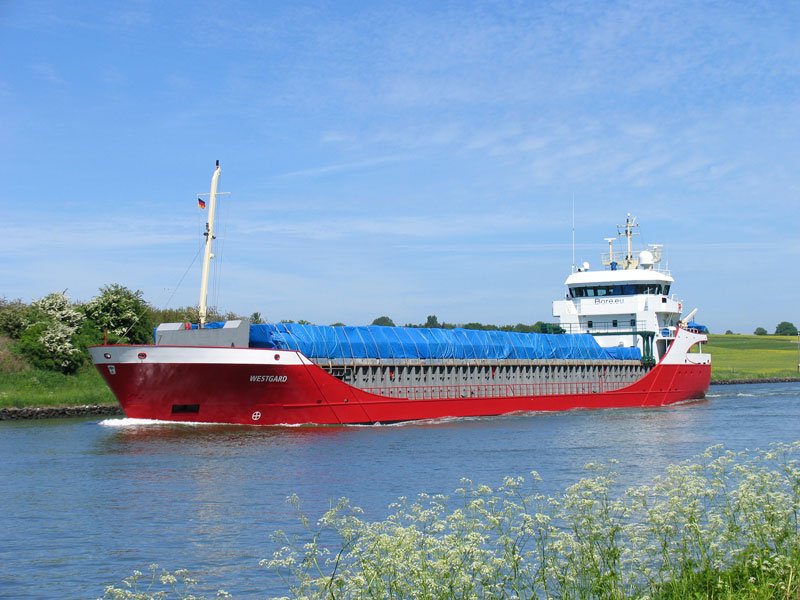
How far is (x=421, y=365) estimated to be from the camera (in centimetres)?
4397

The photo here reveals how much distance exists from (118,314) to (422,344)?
26093 mm

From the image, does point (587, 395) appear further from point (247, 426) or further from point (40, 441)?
point (40, 441)

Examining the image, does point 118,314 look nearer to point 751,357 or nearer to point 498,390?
point 498,390

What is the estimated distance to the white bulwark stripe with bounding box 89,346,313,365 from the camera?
34.3 metres

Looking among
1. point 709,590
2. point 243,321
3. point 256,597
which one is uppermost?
point 243,321

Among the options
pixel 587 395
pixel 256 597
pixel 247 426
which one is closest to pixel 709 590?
pixel 256 597

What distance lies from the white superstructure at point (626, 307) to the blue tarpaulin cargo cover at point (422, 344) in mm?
1756

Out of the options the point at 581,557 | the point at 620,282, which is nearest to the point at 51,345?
the point at 620,282

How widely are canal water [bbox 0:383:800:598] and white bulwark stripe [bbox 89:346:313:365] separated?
270 centimetres

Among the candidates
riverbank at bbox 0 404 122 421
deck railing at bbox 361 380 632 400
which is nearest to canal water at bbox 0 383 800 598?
deck railing at bbox 361 380 632 400

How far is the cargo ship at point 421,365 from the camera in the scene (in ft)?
115

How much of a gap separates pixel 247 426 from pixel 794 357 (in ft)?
373

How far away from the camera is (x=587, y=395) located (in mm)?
53969

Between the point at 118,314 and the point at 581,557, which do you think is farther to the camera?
the point at 118,314
